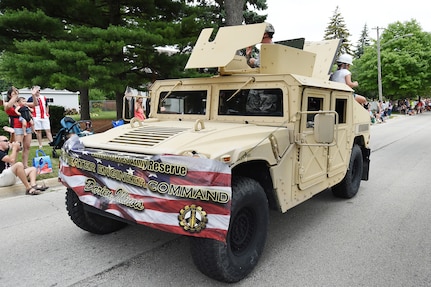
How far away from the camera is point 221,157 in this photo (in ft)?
8.98

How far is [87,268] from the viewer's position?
332 centimetres

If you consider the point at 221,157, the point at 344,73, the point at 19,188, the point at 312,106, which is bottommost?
the point at 19,188

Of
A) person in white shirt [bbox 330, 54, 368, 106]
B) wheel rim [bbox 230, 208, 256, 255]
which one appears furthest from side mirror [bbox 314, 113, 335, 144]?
person in white shirt [bbox 330, 54, 368, 106]

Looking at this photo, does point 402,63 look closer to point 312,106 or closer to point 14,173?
point 312,106

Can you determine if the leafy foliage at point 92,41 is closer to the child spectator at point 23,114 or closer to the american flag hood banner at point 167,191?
the child spectator at point 23,114

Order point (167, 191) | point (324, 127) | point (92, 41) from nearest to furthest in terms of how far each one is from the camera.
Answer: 1. point (167, 191)
2. point (324, 127)
3. point (92, 41)

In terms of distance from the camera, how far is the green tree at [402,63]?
35216mm

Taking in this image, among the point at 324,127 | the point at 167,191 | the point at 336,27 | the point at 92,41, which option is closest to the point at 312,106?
the point at 324,127

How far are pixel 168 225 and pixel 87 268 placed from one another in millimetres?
1143

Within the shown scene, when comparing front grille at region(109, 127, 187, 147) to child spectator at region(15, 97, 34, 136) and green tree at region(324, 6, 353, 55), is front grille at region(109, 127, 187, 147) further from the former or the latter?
green tree at region(324, 6, 353, 55)

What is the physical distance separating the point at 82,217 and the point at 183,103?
1.80 meters

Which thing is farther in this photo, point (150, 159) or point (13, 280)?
point (13, 280)

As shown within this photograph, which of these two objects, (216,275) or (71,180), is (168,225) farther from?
(71,180)

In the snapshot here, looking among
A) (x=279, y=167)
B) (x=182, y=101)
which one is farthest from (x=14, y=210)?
(x=279, y=167)
